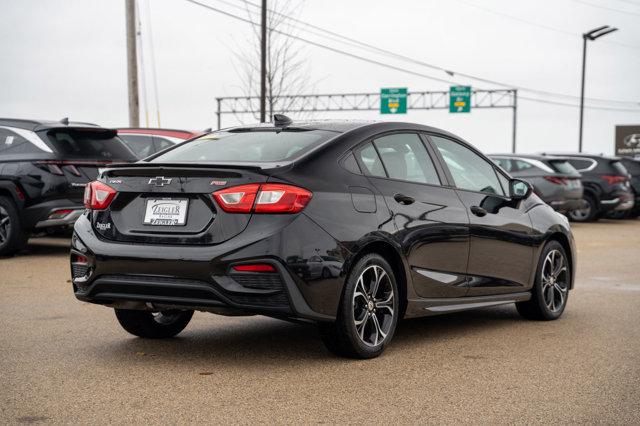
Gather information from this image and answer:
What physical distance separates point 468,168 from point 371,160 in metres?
1.42

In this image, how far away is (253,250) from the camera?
589 centimetres

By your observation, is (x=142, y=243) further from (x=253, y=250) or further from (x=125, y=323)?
(x=125, y=323)

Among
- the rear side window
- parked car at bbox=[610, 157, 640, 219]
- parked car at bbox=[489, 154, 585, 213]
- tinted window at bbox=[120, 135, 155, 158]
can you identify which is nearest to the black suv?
tinted window at bbox=[120, 135, 155, 158]

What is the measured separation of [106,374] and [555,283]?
4.36 meters

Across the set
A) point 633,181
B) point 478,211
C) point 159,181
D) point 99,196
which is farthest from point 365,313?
point 633,181

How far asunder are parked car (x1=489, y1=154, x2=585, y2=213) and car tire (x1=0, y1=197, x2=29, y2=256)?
12795 millimetres

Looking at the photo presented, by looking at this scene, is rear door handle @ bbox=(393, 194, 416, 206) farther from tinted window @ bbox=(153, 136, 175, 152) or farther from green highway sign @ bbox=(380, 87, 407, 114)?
green highway sign @ bbox=(380, 87, 407, 114)

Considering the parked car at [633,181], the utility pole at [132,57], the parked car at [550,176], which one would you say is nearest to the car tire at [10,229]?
the utility pole at [132,57]

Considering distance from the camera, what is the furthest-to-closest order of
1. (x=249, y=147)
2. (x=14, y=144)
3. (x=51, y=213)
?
(x=14, y=144)
(x=51, y=213)
(x=249, y=147)

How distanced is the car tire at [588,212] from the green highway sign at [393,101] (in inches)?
1405

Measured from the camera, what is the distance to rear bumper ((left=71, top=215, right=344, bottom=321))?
590 cm

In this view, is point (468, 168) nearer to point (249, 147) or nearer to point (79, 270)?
point (249, 147)

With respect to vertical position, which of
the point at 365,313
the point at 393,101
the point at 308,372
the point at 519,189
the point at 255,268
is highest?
the point at 393,101

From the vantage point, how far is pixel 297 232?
5953mm
